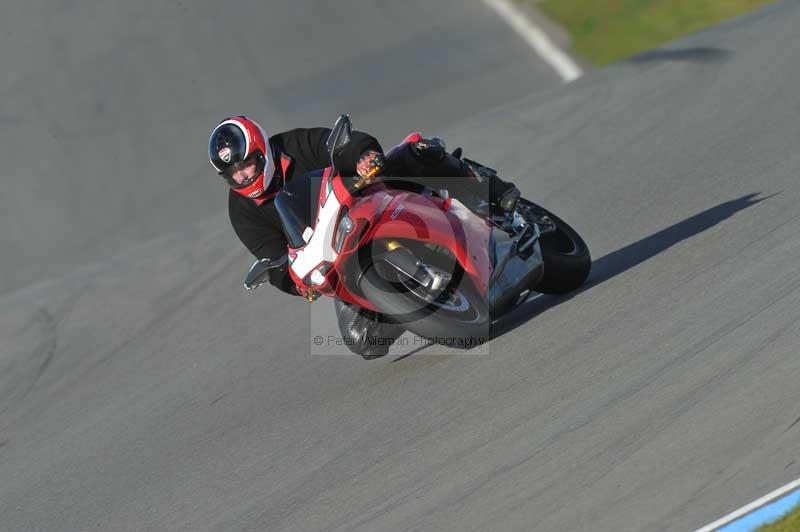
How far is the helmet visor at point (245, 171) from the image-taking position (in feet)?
20.9

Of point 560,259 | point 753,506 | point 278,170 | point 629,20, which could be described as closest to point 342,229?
point 278,170

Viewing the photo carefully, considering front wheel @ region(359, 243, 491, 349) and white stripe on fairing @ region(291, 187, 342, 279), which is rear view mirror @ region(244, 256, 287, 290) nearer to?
white stripe on fairing @ region(291, 187, 342, 279)

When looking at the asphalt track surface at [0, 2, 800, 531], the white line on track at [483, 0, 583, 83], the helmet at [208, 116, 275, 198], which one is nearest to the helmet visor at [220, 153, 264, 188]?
the helmet at [208, 116, 275, 198]

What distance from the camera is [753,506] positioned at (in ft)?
15.3

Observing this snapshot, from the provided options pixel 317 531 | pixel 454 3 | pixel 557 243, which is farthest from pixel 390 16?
pixel 317 531

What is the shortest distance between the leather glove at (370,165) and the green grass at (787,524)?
2.73m

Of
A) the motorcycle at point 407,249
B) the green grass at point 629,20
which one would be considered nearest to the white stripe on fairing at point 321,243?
the motorcycle at point 407,249

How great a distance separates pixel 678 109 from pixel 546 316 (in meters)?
4.60

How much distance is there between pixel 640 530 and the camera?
461 cm

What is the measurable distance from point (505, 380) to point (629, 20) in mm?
10600

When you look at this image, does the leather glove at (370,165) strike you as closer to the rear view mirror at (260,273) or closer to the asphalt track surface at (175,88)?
the rear view mirror at (260,273)

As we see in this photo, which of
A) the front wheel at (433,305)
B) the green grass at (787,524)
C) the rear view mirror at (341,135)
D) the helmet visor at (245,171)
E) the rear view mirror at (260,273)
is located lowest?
the green grass at (787,524)

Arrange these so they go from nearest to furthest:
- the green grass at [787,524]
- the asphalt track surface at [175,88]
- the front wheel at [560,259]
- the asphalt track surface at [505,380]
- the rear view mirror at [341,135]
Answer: the green grass at [787,524]
the asphalt track surface at [505,380]
the rear view mirror at [341,135]
the front wheel at [560,259]
the asphalt track surface at [175,88]

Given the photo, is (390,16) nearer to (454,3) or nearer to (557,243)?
(454,3)
